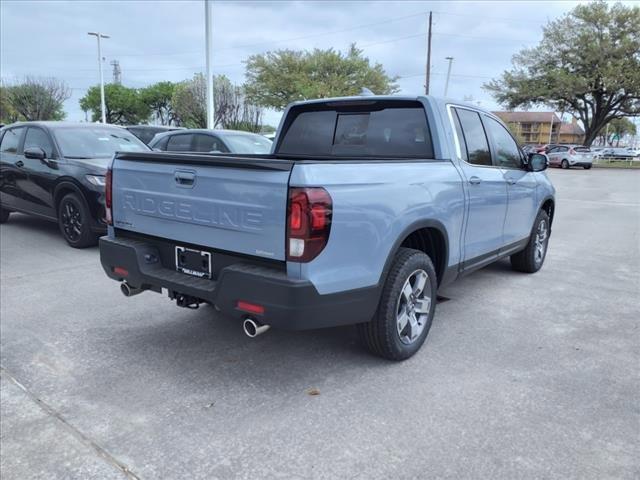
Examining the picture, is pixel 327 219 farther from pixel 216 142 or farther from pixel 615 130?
pixel 615 130

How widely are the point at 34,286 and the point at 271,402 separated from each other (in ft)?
11.7

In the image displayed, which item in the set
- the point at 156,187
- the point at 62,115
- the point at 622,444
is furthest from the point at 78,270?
the point at 62,115

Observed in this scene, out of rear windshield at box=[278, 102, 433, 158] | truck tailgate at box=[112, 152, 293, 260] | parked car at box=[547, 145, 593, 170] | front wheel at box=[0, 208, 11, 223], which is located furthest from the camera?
parked car at box=[547, 145, 593, 170]

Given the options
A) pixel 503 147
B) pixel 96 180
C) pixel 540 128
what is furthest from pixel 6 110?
pixel 540 128

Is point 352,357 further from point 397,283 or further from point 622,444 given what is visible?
point 622,444

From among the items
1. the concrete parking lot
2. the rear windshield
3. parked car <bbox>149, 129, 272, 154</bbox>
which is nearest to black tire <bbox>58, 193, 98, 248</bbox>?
the concrete parking lot

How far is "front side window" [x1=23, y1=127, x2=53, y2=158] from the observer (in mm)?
7660

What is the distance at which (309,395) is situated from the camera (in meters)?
3.29

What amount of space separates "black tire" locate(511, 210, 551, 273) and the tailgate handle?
167 inches

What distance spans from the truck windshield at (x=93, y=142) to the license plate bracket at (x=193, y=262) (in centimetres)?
482

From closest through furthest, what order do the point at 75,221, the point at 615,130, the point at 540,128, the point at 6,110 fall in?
1. the point at 75,221
2. the point at 6,110
3. the point at 615,130
4. the point at 540,128

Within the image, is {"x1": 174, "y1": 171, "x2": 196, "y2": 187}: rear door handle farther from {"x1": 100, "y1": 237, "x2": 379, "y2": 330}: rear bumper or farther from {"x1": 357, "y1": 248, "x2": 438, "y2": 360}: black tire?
{"x1": 357, "y1": 248, "x2": 438, "y2": 360}: black tire

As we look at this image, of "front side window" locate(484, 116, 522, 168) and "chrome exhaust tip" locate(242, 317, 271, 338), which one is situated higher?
"front side window" locate(484, 116, 522, 168)

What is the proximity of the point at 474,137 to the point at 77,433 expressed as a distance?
152 inches
